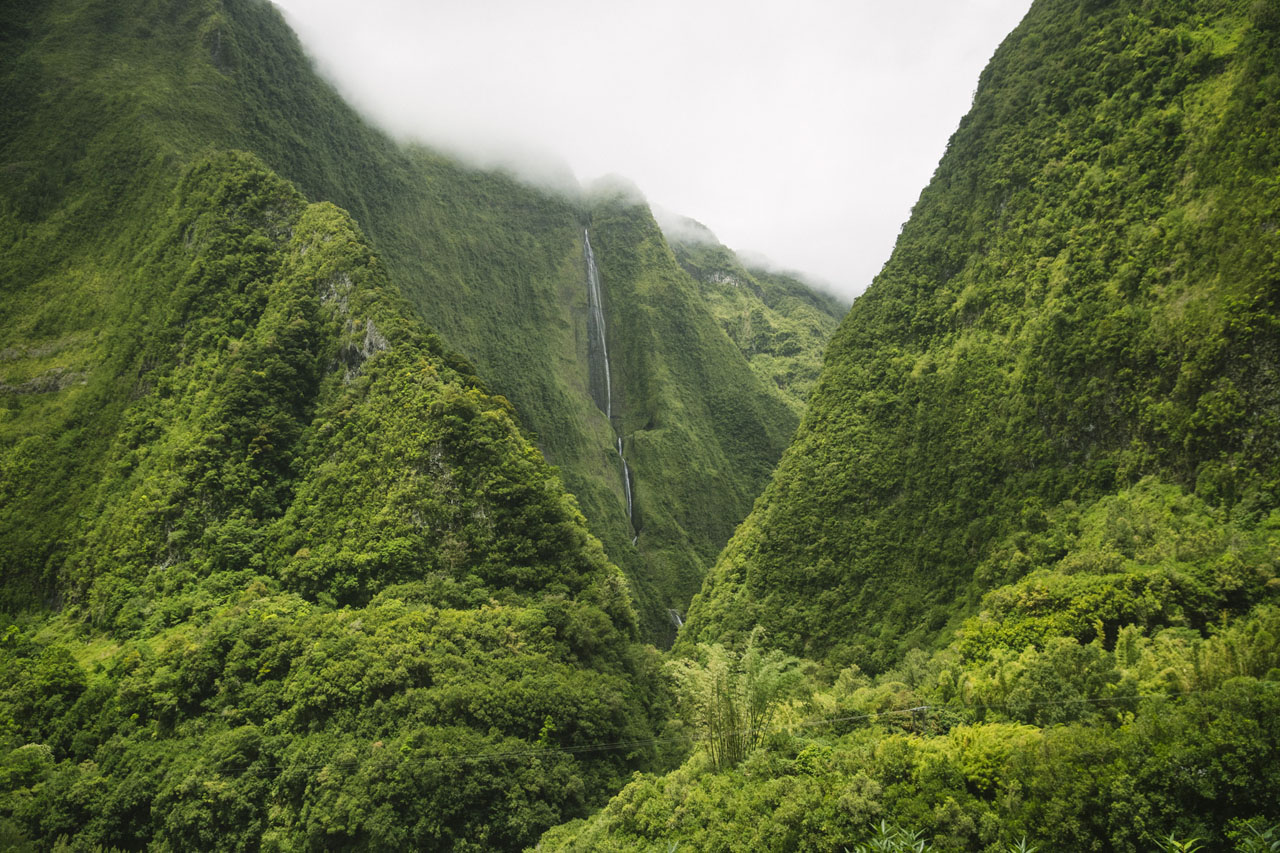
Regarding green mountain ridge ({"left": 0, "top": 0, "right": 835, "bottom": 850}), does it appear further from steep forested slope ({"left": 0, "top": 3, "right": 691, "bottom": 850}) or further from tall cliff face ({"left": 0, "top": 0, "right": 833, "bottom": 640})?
tall cliff face ({"left": 0, "top": 0, "right": 833, "bottom": 640})

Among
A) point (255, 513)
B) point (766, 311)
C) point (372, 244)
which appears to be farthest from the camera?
point (766, 311)

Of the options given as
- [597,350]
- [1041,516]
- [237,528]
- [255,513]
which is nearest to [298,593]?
[237,528]

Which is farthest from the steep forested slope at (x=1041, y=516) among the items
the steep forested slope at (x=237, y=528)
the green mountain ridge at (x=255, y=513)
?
the green mountain ridge at (x=255, y=513)

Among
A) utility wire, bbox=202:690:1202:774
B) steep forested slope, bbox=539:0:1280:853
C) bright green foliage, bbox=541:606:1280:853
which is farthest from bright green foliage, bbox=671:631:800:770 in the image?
bright green foliage, bbox=541:606:1280:853

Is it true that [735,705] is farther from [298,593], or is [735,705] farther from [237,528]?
[237,528]

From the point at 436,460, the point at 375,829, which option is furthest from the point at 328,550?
the point at 375,829

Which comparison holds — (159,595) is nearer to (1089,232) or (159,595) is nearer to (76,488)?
(76,488)
